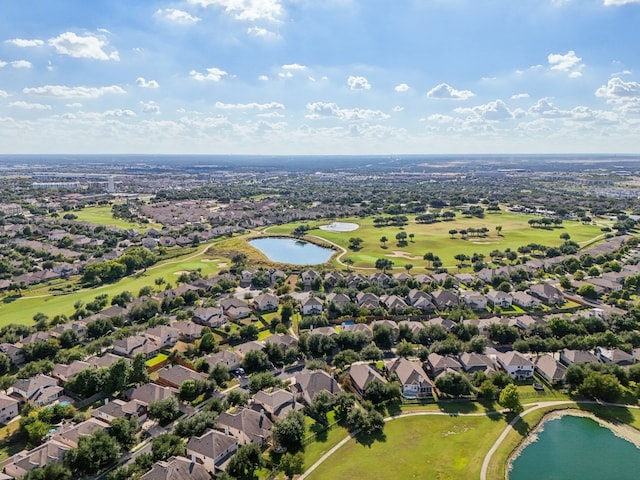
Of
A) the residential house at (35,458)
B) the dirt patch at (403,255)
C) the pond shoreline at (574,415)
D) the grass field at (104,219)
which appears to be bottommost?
the pond shoreline at (574,415)

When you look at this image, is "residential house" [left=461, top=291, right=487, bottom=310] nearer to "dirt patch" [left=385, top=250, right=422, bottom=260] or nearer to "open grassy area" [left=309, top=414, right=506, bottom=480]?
"open grassy area" [left=309, top=414, right=506, bottom=480]

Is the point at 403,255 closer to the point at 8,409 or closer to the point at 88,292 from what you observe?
the point at 88,292

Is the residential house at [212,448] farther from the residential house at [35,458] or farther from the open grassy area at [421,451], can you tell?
the residential house at [35,458]

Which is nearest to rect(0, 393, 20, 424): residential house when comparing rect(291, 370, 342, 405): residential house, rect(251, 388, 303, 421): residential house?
rect(251, 388, 303, 421): residential house

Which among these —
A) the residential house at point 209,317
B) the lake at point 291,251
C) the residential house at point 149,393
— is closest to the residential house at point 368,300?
the residential house at point 209,317

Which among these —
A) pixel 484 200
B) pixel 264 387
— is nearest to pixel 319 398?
pixel 264 387
